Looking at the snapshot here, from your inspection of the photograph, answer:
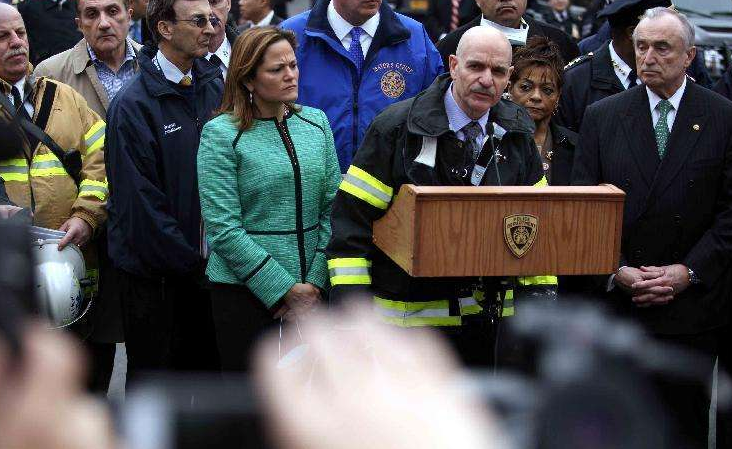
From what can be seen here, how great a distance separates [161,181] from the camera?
514 cm

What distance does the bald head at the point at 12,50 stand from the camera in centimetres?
545

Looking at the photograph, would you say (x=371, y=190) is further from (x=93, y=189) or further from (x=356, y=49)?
(x=93, y=189)

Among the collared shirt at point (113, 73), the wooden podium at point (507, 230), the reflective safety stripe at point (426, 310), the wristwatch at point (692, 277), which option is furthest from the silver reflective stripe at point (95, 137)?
the wristwatch at point (692, 277)

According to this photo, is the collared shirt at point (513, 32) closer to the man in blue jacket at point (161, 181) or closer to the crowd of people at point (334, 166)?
the crowd of people at point (334, 166)

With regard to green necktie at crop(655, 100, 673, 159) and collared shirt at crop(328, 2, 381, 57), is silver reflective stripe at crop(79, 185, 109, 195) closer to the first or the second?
collared shirt at crop(328, 2, 381, 57)

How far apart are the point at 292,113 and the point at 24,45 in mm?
1515

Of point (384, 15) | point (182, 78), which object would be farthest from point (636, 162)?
point (182, 78)

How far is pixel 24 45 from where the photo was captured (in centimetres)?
552

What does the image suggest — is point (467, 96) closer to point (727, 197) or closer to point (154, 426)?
point (727, 197)

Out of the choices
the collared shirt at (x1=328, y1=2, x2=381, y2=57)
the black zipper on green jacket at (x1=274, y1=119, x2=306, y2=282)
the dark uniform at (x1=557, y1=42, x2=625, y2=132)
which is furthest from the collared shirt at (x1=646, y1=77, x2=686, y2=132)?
the black zipper on green jacket at (x1=274, y1=119, x2=306, y2=282)

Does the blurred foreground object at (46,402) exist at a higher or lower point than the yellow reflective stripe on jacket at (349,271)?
higher

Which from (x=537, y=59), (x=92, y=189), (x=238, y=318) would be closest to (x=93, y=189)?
(x=92, y=189)

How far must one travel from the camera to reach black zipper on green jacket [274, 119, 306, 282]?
478cm

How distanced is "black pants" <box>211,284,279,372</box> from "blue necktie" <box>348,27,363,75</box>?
1.40 m
